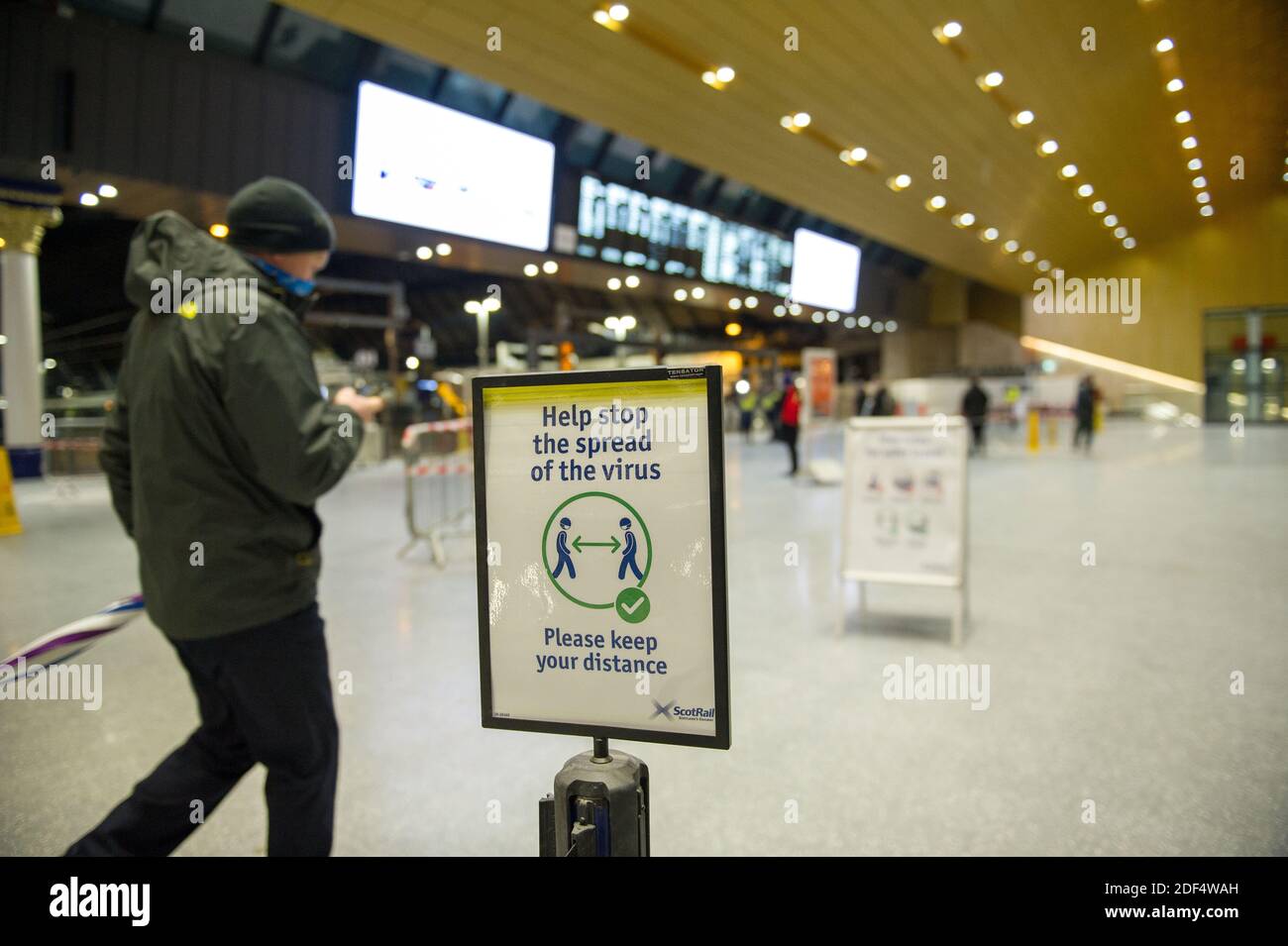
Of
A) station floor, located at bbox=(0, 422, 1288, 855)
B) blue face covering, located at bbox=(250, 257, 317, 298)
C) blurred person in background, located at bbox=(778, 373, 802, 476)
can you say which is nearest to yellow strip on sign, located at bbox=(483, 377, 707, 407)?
blue face covering, located at bbox=(250, 257, 317, 298)

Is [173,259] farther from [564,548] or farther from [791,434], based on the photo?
[791,434]

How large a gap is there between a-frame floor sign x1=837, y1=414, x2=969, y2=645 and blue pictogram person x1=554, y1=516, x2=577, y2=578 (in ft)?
9.87

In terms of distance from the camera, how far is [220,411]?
1.54 metres

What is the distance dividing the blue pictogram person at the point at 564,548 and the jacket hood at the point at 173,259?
0.97m

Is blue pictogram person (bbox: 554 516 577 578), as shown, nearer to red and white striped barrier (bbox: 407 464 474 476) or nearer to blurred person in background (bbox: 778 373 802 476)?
red and white striped barrier (bbox: 407 464 474 476)

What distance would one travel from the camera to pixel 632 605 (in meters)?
1.12

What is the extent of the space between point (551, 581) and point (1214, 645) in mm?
3886

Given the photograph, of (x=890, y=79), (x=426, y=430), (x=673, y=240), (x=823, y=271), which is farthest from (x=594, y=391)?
(x=823, y=271)

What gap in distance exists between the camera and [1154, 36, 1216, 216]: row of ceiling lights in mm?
7723

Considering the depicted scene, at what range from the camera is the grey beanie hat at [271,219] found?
1.68 metres

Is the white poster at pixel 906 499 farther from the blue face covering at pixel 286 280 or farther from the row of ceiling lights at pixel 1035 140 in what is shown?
the row of ceiling lights at pixel 1035 140

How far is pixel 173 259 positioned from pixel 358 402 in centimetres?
47
